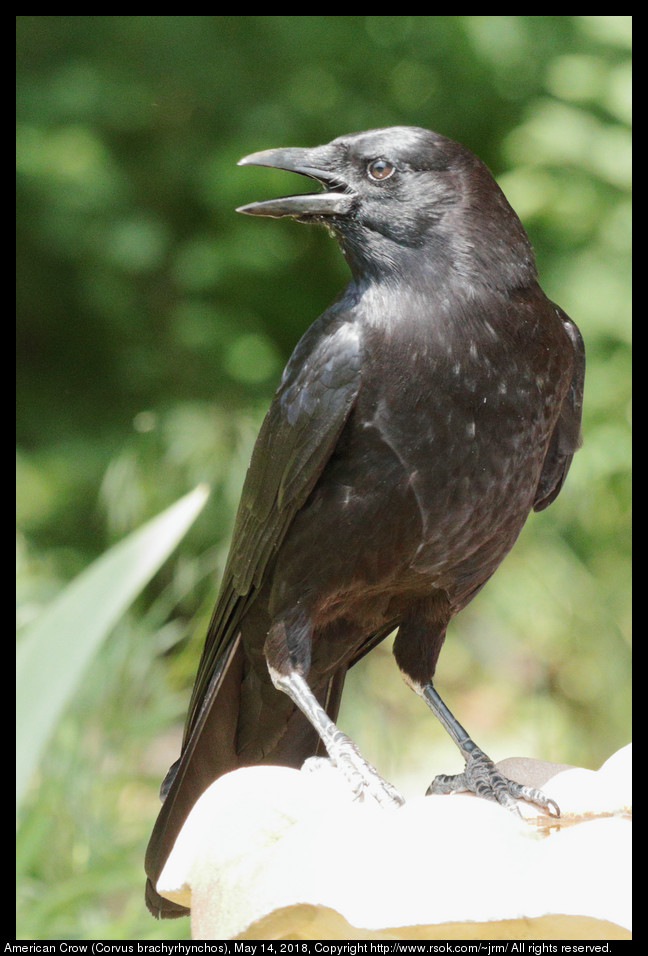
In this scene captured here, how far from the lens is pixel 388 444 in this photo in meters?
1.83

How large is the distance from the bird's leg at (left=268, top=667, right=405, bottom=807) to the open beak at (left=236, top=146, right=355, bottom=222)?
84 cm

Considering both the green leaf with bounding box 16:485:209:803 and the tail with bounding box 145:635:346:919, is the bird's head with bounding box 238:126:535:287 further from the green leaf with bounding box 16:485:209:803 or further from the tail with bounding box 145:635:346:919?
the tail with bounding box 145:635:346:919

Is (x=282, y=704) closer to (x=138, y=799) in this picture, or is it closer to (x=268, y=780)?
(x=268, y=780)

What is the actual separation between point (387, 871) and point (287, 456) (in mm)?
858

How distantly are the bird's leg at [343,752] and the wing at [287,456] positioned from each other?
19 cm

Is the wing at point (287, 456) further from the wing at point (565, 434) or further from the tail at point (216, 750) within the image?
the wing at point (565, 434)

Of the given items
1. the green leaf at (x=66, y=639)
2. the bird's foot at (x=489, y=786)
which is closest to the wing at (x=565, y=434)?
the bird's foot at (x=489, y=786)

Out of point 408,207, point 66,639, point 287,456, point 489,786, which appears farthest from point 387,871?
point 408,207

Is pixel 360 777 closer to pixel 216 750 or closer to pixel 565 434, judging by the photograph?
pixel 216 750

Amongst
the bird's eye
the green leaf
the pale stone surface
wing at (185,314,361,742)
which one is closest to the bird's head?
the bird's eye

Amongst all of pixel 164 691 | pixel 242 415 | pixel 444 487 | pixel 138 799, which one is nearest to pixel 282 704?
pixel 444 487

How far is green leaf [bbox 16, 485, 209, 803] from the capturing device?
1.60m

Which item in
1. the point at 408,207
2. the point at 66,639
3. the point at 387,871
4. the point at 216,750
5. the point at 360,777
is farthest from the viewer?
the point at 216,750
